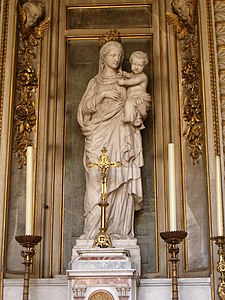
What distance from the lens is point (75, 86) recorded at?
6.76 metres

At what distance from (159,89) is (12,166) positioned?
1.58 metres

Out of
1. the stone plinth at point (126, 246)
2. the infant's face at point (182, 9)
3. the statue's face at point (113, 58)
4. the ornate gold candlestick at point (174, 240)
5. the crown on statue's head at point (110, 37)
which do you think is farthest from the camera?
the crown on statue's head at point (110, 37)

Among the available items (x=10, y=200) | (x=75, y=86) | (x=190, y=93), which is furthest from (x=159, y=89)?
(x=10, y=200)

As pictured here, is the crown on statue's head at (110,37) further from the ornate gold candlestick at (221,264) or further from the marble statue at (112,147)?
the ornate gold candlestick at (221,264)

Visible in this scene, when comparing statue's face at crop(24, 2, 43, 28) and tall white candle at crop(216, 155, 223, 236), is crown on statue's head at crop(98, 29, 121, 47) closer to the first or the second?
statue's face at crop(24, 2, 43, 28)

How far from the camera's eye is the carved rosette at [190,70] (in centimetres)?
625

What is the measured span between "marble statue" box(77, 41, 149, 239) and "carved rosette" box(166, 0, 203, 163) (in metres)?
0.49

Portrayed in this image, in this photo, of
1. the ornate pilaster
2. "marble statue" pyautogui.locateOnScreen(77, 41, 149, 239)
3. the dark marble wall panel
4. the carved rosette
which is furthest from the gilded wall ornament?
the carved rosette

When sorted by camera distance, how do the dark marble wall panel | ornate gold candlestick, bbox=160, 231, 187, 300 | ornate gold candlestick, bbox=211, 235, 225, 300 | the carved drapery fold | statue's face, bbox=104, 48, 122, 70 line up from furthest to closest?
1. the dark marble wall panel
2. statue's face, bbox=104, 48, 122, 70
3. the carved drapery fold
4. ornate gold candlestick, bbox=211, 235, 225, 300
5. ornate gold candlestick, bbox=160, 231, 187, 300

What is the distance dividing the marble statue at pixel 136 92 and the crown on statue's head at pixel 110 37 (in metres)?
0.41

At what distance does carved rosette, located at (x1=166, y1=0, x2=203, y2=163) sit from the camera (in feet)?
20.5

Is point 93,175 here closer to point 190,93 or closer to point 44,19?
point 190,93

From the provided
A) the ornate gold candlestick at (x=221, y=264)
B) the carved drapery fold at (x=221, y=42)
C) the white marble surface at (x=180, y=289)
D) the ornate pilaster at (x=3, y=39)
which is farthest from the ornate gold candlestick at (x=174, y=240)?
the ornate pilaster at (x=3, y=39)

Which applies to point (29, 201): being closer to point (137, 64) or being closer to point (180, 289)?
point (180, 289)
